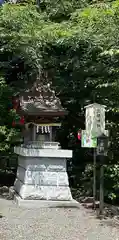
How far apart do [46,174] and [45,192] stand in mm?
437

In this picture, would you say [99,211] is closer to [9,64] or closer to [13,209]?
[13,209]

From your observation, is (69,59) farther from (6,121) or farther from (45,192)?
(45,192)

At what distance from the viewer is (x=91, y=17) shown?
12.1 m

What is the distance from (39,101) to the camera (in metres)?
10.1

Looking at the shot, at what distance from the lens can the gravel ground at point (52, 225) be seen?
6715mm

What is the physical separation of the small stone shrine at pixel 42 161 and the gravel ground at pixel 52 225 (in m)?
0.55

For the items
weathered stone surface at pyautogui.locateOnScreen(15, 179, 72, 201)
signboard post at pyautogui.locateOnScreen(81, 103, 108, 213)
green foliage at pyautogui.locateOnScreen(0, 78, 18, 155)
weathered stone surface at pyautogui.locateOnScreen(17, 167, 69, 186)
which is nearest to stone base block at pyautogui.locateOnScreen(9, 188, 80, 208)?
weathered stone surface at pyautogui.locateOnScreen(15, 179, 72, 201)

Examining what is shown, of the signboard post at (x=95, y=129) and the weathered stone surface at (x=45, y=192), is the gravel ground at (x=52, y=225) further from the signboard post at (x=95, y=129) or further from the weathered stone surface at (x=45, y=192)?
the signboard post at (x=95, y=129)


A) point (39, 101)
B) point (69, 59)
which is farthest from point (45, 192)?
point (69, 59)

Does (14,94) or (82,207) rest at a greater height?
(14,94)

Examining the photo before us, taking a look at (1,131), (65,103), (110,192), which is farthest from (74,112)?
(110,192)

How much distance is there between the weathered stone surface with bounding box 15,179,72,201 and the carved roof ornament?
1844 millimetres

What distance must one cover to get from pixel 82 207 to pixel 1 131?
3.53 metres

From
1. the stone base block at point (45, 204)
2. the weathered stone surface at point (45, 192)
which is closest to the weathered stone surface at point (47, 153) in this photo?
the weathered stone surface at point (45, 192)
